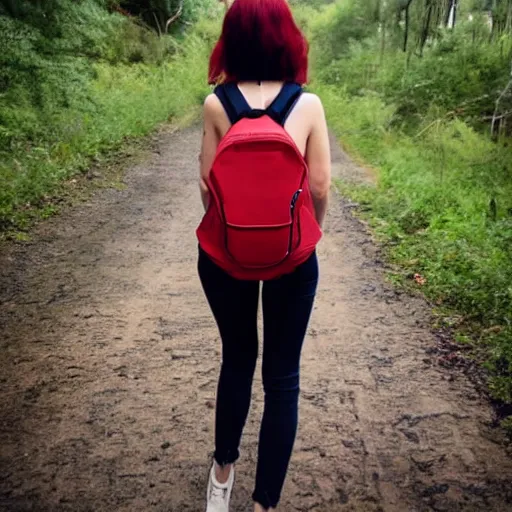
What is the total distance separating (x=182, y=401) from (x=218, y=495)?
36.2 inches

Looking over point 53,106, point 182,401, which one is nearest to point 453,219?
point 182,401

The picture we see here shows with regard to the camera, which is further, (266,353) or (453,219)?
(453,219)

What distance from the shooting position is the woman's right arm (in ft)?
6.24

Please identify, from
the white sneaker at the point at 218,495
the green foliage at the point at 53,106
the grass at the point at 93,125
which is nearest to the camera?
the white sneaker at the point at 218,495

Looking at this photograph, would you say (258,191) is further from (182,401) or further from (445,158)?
(445,158)

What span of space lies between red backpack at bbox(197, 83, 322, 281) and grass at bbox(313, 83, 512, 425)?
204 centimetres

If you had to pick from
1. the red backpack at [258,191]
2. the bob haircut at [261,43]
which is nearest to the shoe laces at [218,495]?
the red backpack at [258,191]

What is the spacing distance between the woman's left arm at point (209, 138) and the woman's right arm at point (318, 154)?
306 mm

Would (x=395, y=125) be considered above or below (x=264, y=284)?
below

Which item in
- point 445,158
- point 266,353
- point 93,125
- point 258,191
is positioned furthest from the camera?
point 93,125

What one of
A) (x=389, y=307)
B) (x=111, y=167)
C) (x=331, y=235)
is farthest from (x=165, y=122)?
(x=389, y=307)

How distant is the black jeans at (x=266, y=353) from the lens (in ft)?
6.71

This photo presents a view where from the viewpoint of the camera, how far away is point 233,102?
6.12 feet

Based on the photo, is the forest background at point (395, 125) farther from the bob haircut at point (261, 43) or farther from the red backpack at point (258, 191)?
the bob haircut at point (261, 43)
